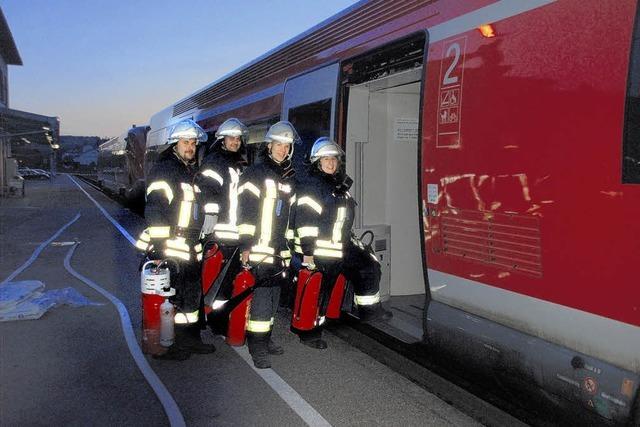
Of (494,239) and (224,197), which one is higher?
(224,197)

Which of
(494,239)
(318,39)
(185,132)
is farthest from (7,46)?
(494,239)

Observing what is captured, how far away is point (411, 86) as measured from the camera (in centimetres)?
547

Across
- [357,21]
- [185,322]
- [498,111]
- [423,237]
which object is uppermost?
[357,21]

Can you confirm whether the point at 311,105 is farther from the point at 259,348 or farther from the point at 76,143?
the point at 76,143

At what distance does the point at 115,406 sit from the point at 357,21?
361cm

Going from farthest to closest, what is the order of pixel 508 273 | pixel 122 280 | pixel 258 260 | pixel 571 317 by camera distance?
1. pixel 122 280
2. pixel 258 260
3. pixel 508 273
4. pixel 571 317

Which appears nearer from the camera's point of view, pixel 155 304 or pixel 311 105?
pixel 155 304

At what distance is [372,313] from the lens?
5.12m

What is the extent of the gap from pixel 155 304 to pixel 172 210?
784mm

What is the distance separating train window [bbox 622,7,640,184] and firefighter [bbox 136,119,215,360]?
321 cm

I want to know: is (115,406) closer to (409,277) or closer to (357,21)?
(409,277)

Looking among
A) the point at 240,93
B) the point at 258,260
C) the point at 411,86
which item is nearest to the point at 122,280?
the point at 240,93

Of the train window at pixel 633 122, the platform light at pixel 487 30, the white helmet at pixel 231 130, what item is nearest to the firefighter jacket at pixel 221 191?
the white helmet at pixel 231 130

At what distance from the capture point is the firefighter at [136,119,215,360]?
4.54 meters
